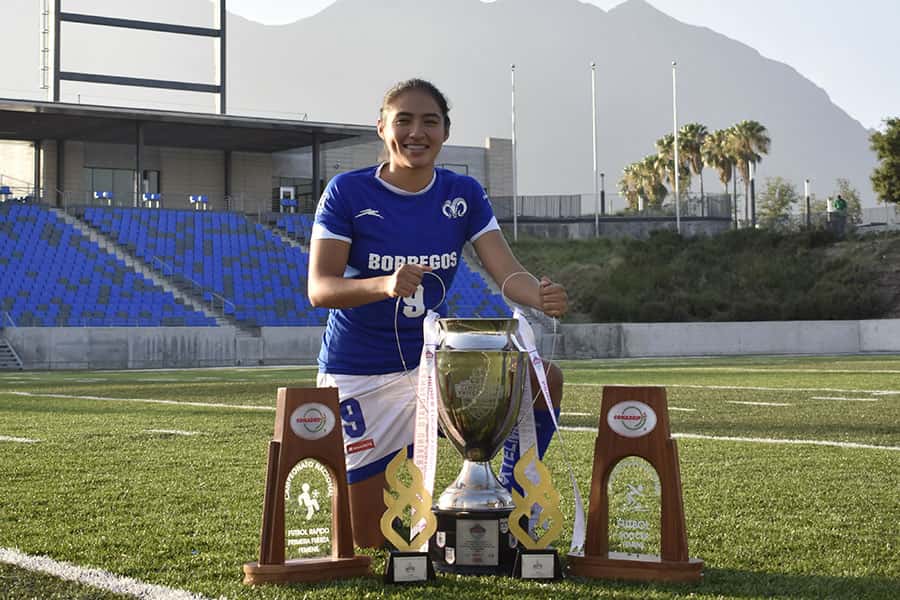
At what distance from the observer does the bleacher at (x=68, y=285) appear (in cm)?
2673

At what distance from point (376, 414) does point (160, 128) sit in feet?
115

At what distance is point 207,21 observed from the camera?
3816 centimetres

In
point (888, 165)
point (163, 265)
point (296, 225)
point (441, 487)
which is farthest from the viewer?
point (888, 165)

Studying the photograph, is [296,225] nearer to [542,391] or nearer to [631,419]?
[542,391]

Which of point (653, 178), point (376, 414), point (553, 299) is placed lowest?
point (376, 414)

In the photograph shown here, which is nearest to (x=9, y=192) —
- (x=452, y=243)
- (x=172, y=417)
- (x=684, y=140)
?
(x=172, y=417)

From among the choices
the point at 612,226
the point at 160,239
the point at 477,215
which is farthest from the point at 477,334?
the point at 612,226

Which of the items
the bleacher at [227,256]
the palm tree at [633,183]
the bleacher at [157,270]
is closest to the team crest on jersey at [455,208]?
the bleacher at [157,270]

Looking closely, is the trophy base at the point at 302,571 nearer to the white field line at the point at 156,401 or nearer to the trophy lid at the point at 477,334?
the trophy lid at the point at 477,334

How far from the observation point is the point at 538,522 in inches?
133

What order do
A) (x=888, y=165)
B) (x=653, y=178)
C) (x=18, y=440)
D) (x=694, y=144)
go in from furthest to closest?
(x=653, y=178) → (x=694, y=144) → (x=888, y=165) → (x=18, y=440)

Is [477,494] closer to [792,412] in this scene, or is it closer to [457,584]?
[457,584]

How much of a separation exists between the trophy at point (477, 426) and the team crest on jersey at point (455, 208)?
0.76 metres

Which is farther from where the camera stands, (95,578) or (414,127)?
(414,127)
